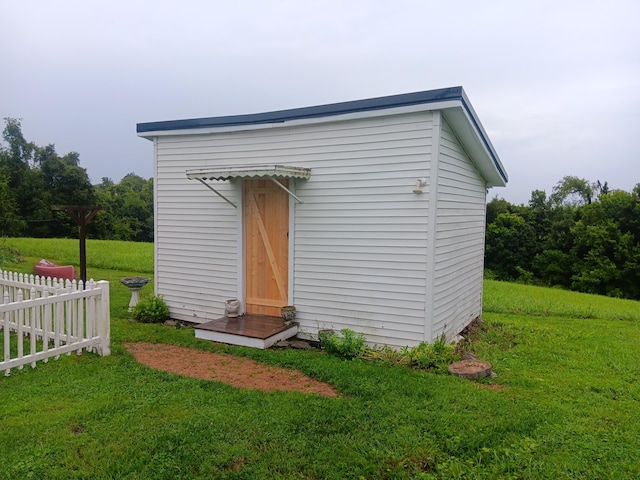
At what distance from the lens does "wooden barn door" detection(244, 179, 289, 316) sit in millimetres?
6781

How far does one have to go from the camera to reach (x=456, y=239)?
22.4 feet

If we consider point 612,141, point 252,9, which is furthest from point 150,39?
point 612,141

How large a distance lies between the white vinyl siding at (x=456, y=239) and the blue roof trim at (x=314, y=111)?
2.14ft

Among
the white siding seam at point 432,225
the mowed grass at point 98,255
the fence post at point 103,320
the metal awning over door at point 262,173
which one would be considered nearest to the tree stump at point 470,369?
the white siding seam at point 432,225

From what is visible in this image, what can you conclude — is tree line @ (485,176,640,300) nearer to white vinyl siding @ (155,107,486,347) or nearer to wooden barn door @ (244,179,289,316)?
white vinyl siding @ (155,107,486,347)

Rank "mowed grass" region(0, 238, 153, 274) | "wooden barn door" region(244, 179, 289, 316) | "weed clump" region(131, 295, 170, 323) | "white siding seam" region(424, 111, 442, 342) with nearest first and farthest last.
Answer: "white siding seam" region(424, 111, 442, 342) → "wooden barn door" region(244, 179, 289, 316) → "weed clump" region(131, 295, 170, 323) → "mowed grass" region(0, 238, 153, 274)

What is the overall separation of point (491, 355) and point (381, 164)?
3.27 metres

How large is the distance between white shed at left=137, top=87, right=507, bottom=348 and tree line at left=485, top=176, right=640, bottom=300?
2606 cm

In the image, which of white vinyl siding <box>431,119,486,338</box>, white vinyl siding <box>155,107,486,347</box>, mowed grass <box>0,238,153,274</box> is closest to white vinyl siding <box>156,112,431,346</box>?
white vinyl siding <box>155,107,486,347</box>

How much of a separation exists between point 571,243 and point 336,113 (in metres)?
31.3

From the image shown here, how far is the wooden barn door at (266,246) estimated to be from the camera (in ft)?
22.2

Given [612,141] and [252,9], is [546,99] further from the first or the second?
[252,9]

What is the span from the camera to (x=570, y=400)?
4.50m

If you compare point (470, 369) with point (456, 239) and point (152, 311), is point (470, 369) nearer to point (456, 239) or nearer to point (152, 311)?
point (456, 239)
